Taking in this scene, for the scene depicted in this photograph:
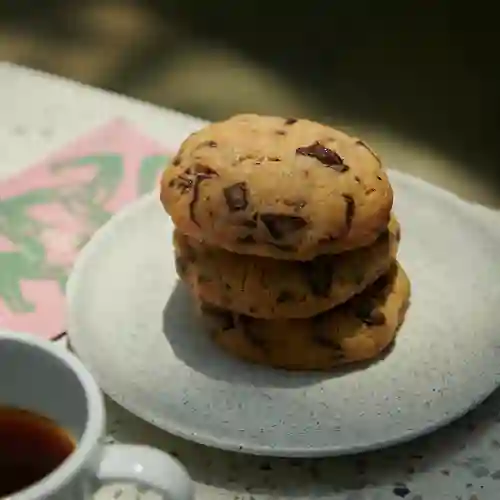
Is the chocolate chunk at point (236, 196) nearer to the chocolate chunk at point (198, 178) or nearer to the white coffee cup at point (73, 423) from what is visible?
the chocolate chunk at point (198, 178)

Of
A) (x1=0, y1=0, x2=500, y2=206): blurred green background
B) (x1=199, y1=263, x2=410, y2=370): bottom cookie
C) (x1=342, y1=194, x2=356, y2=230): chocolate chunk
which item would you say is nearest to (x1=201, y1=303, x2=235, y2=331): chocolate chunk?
(x1=199, y1=263, x2=410, y2=370): bottom cookie

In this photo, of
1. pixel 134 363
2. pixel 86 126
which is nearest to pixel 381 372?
→ pixel 134 363

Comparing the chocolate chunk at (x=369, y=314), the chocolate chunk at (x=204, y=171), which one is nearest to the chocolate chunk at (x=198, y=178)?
the chocolate chunk at (x=204, y=171)

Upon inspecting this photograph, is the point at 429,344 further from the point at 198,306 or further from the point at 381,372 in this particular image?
the point at 198,306

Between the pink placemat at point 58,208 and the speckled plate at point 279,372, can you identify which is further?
the pink placemat at point 58,208

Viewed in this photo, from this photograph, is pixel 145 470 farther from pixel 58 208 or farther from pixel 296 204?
pixel 58 208

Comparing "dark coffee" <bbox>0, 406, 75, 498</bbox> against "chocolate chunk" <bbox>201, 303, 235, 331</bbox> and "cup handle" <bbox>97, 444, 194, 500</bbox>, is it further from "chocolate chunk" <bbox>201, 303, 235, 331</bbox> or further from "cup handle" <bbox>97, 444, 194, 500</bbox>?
"chocolate chunk" <bbox>201, 303, 235, 331</bbox>

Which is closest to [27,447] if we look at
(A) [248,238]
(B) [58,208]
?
(A) [248,238]

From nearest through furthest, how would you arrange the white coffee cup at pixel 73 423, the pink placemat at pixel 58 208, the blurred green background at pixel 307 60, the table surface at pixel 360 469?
the white coffee cup at pixel 73 423
the table surface at pixel 360 469
the pink placemat at pixel 58 208
the blurred green background at pixel 307 60
